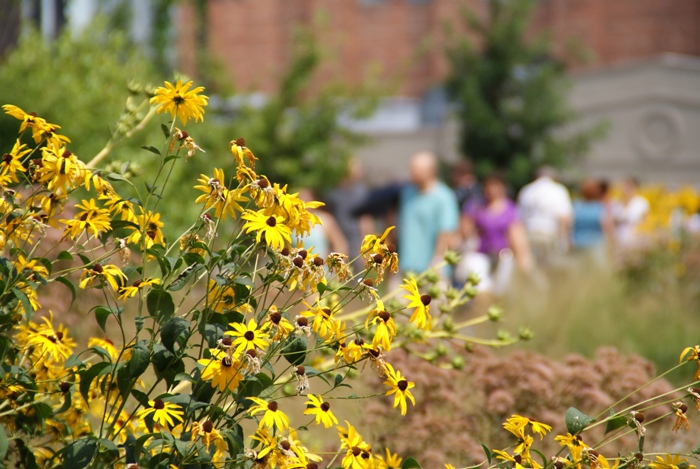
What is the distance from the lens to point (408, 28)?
123 feet

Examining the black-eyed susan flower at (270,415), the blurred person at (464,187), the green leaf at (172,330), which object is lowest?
the black-eyed susan flower at (270,415)

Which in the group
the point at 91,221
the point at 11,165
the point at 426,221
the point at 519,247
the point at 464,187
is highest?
the point at 464,187

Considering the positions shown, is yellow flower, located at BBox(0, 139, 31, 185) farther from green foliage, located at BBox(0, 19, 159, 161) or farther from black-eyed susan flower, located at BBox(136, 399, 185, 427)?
green foliage, located at BBox(0, 19, 159, 161)

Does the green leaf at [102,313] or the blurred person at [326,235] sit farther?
the blurred person at [326,235]

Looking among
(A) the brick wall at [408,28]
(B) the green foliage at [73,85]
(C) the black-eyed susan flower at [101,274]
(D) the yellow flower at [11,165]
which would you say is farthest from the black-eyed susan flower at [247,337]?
(A) the brick wall at [408,28]

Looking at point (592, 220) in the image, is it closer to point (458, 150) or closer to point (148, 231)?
point (148, 231)

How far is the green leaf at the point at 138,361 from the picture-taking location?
228cm

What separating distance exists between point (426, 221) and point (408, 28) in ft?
96.1

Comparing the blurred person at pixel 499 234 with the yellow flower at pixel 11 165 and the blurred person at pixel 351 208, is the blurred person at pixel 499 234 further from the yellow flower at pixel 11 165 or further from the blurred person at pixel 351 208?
the yellow flower at pixel 11 165

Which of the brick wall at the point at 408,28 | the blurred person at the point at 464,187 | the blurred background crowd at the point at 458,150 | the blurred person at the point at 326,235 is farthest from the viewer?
the brick wall at the point at 408,28

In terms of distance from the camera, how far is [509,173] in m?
23.6

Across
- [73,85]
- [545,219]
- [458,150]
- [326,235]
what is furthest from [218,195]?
[458,150]

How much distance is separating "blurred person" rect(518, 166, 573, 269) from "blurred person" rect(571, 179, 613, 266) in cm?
47

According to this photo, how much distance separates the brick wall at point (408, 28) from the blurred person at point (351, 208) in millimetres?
24277
